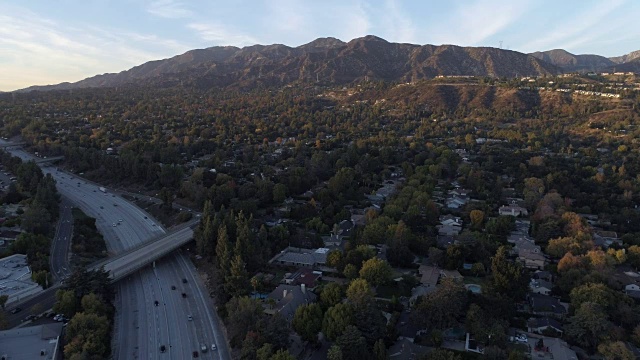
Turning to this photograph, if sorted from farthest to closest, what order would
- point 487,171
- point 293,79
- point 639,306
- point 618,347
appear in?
1. point 293,79
2. point 487,171
3. point 639,306
4. point 618,347

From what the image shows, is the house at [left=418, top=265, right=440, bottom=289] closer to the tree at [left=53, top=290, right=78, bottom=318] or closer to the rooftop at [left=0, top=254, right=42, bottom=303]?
the tree at [left=53, top=290, right=78, bottom=318]

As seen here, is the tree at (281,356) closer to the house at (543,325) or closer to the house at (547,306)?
the house at (543,325)

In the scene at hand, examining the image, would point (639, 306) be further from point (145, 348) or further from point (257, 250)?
point (145, 348)

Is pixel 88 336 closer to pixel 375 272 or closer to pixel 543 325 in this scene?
pixel 375 272

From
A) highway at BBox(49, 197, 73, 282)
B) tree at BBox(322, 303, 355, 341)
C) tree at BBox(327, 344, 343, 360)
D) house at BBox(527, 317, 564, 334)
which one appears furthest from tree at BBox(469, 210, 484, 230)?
A: highway at BBox(49, 197, 73, 282)

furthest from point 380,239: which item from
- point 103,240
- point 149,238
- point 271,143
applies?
point 271,143
